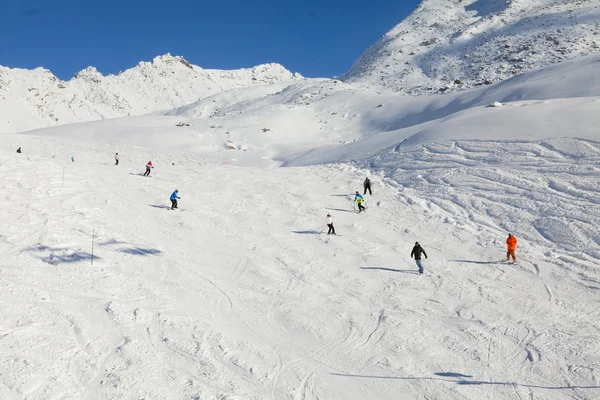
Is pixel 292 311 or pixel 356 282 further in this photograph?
pixel 356 282

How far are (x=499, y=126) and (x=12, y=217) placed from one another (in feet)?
92.3

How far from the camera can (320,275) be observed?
14.8 metres

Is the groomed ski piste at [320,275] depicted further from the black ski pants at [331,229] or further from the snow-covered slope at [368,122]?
the black ski pants at [331,229]

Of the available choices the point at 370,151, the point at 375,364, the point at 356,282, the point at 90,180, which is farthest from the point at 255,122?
the point at 375,364

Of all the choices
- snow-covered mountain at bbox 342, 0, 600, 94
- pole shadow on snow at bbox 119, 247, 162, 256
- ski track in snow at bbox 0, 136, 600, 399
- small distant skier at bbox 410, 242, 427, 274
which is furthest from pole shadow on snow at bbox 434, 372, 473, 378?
snow-covered mountain at bbox 342, 0, 600, 94

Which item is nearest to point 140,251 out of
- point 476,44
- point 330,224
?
point 330,224

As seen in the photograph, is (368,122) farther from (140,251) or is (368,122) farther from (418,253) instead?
(140,251)

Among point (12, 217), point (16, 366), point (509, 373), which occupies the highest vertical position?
point (12, 217)

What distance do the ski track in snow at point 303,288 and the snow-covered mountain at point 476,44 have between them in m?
48.7

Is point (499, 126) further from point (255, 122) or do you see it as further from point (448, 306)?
point (255, 122)

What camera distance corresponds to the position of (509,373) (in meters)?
9.30

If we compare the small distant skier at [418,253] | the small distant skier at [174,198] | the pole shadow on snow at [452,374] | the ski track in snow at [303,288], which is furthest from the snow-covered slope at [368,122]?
the pole shadow on snow at [452,374]

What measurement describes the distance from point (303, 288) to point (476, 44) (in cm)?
8557

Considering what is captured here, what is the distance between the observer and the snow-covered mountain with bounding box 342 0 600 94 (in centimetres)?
6881
